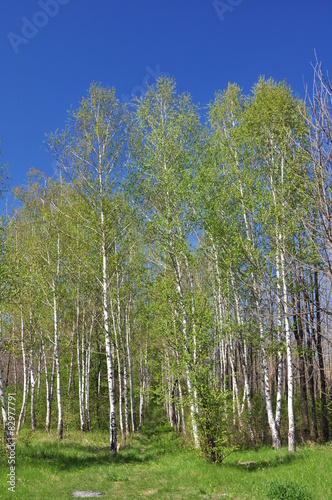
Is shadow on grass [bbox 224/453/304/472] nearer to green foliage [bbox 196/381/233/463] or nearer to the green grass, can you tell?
the green grass

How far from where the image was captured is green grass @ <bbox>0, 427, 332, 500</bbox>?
8362 mm

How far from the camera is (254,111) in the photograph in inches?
654

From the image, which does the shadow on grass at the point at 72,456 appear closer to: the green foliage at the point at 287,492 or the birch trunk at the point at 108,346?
the birch trunk at the point at 108,346

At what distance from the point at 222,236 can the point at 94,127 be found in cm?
718

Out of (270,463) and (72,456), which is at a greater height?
(72,456)

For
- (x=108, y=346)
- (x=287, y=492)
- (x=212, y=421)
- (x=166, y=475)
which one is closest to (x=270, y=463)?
(x=212, y=421)

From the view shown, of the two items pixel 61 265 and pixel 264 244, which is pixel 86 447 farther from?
pixel 264 244

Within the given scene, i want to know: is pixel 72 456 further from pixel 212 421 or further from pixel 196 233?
pixel 196 233

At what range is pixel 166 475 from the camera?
10.6m

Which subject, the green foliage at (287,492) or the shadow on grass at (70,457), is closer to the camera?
the green foliage at (287,492)

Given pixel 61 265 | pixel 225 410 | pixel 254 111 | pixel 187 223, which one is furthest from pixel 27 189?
pixel 225 410

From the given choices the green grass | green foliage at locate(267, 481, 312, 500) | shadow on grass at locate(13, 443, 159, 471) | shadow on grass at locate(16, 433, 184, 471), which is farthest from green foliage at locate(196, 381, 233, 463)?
shadow on grass at locate(13, 443, 159, 471)

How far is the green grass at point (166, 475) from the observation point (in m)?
8.36

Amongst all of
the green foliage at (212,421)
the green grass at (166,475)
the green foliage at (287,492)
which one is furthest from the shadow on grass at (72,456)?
the green foliage at (287,492)
